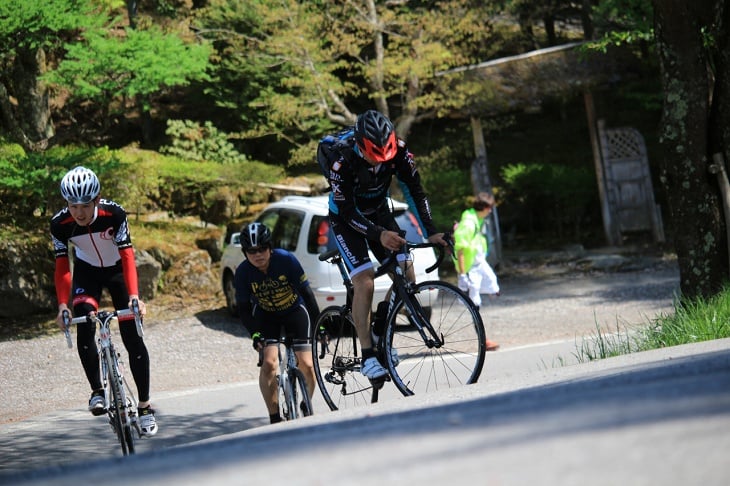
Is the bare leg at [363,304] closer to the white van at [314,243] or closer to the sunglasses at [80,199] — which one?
the sunglasses at [80,199]

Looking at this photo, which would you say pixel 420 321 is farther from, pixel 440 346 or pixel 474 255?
pixel 474 255

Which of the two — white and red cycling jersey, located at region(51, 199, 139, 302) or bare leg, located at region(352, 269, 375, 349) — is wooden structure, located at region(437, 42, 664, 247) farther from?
white and red cycling jersey, located at region(51, 199, 139, 302)

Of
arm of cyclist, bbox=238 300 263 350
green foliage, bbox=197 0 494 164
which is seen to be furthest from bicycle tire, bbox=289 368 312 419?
green foliage, bbox=197 0 494 164

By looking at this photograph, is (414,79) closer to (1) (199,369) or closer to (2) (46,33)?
(2) (46,33)

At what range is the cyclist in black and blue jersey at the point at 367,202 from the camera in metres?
7.34

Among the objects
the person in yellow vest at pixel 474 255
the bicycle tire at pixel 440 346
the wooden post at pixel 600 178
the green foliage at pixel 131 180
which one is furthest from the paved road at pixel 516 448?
the wooden post at pixel 600 178

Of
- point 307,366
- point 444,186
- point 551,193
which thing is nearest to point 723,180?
point 307,366

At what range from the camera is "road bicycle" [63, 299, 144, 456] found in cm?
736

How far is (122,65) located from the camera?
14367mm

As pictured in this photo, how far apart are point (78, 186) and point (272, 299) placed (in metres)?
1.74

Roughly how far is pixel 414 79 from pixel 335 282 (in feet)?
23.8

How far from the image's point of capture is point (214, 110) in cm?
2527

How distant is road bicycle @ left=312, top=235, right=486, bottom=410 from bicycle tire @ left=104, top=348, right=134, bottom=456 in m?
1.64

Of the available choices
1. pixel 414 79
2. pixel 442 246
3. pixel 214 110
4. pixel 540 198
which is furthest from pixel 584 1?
pixel 442 246
